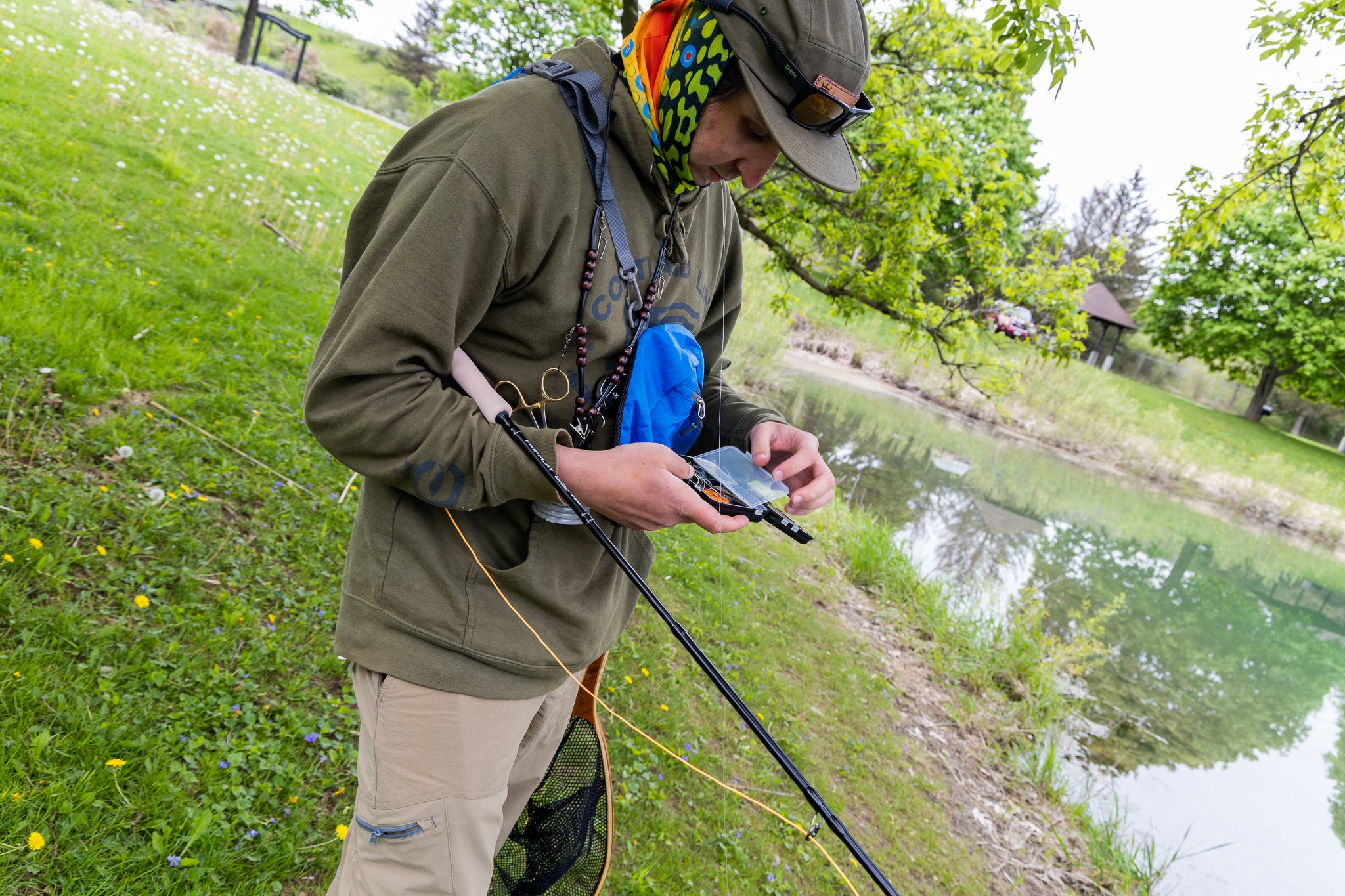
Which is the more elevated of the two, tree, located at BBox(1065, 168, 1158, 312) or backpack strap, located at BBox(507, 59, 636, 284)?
tree, located at BBox(1065, 168, 1158, 312)

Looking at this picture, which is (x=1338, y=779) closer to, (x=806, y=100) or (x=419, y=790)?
(x=806, y=100)

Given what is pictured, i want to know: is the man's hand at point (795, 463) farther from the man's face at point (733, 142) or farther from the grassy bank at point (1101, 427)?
the grassy bank at point (1101, 427)

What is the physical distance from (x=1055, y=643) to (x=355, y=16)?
17.9 metres

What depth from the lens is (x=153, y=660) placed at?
2.46 meters

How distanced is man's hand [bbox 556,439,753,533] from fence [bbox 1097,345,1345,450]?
43.5 meters

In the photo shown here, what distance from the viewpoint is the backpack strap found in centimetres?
138

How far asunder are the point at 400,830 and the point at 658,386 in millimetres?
917

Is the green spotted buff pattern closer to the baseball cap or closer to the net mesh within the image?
the baseball cap

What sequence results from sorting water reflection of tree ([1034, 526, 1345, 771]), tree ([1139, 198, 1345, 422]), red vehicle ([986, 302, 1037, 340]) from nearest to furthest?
red vehicle ([986, 302, 1037, 340]), water reflection of tree ([1034, 526, 1345, 771]), tree ([1139, 198, 1345, 422])

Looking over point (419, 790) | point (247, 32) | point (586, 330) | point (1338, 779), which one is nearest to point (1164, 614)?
point (1338, 779)

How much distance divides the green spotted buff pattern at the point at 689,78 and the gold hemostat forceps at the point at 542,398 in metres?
0.46

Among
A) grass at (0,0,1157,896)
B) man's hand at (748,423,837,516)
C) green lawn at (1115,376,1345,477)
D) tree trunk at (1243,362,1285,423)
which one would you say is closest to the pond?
grass at (0,0,1157,896)

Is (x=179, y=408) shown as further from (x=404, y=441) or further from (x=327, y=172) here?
(x=327, y=172)

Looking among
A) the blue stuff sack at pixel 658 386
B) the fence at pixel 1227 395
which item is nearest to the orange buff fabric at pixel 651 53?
the blue stuff sack at pixel 658 386
